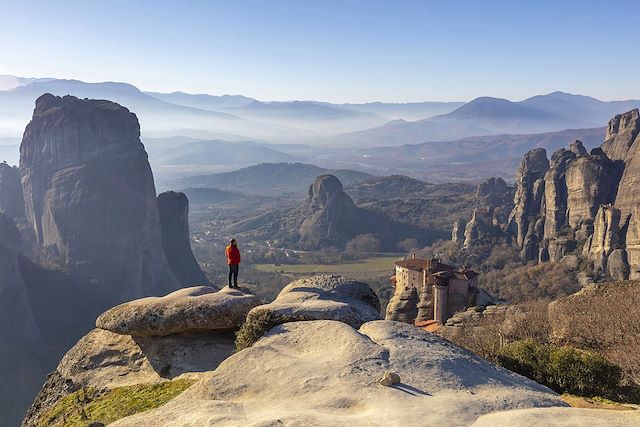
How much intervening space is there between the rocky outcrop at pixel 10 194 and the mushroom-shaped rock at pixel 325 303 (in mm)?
108493

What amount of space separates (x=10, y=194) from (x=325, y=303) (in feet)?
372

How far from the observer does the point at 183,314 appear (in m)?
16.0

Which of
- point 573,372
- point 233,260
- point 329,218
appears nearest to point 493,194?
point 329,218

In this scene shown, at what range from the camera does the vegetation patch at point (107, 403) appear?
12594mm

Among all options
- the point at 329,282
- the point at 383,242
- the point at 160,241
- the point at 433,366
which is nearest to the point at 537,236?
the point at 383,242

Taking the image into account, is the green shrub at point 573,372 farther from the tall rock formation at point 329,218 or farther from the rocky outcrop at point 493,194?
the tall rock formation at point 329,218

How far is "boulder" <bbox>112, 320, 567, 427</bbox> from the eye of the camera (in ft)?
27.6

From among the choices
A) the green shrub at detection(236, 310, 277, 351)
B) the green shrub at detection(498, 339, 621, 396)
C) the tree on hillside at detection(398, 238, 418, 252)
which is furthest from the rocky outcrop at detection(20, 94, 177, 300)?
the green shrub at detection(498, 339, 621, 396)

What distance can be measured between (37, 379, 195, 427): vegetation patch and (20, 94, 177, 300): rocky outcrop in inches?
2964

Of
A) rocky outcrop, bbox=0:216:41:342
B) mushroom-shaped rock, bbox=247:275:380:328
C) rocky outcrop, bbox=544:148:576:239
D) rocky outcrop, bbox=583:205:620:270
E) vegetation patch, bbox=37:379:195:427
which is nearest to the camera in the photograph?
vegetation patch, bbox=37:379:195:427

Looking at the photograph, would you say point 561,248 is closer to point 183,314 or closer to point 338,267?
point 338,267

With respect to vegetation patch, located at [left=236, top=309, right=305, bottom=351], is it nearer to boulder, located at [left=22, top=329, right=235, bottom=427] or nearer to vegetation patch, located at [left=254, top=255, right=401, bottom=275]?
boulder, located at [left=22, top=329, right=235, bottom=427]

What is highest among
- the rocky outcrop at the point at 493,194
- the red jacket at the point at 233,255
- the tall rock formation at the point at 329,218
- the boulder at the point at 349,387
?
the red jacket at the point at 233,255

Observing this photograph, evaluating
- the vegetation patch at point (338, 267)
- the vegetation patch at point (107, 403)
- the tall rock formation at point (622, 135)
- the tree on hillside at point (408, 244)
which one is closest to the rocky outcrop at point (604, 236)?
the tall rock formation at point (622, 135)
